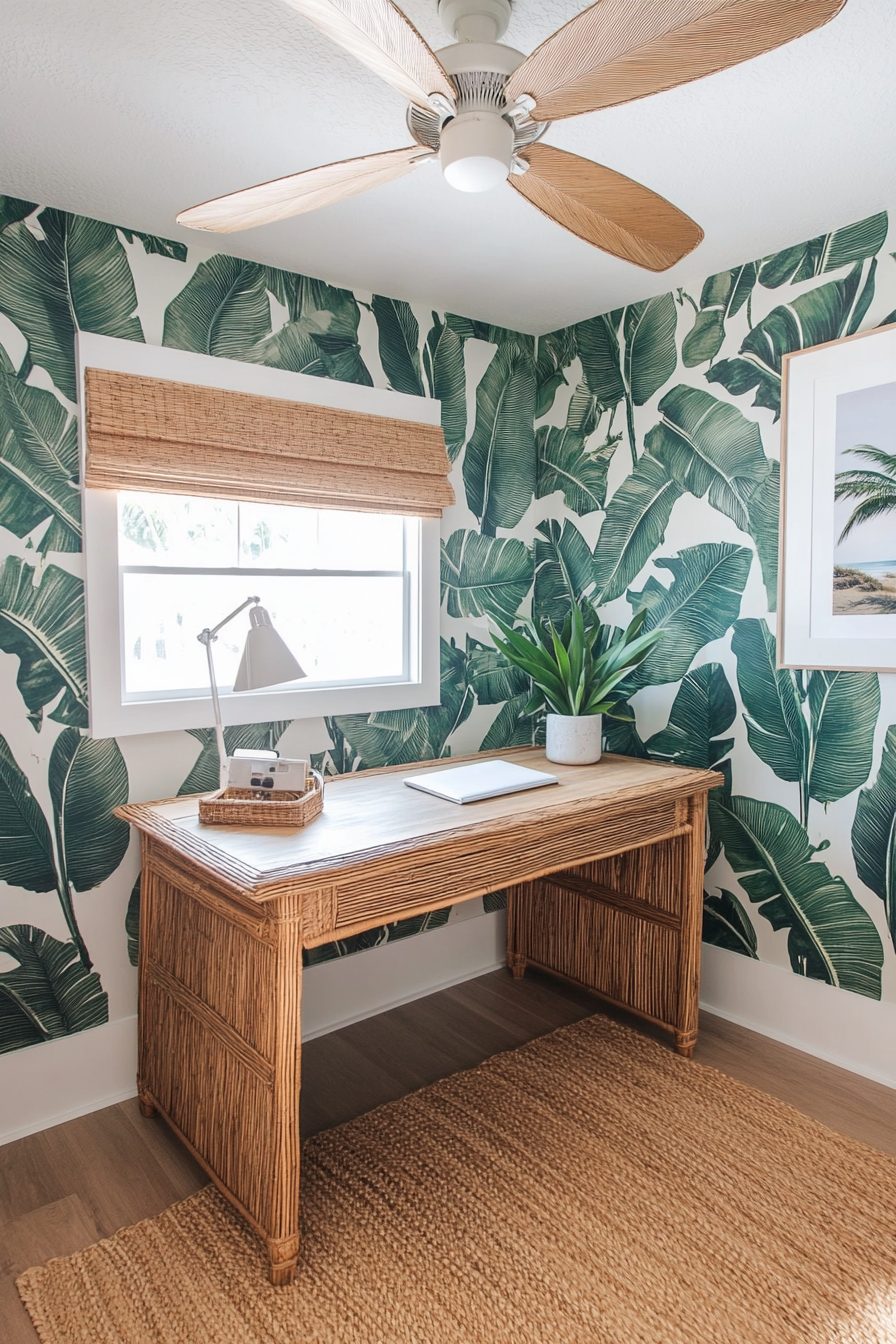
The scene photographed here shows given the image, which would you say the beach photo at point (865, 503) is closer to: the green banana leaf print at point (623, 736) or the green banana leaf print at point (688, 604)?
the green banana leaf print at point (688, 604)

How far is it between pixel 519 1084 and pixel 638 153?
7.90ft

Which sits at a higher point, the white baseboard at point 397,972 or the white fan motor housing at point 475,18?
the white fan motor housing at point 475,18

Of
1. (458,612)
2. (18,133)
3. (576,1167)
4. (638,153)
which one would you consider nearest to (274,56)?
(18,133)

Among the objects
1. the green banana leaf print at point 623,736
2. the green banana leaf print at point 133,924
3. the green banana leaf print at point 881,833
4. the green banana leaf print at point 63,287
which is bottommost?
the green banana leaf print at point 133,924

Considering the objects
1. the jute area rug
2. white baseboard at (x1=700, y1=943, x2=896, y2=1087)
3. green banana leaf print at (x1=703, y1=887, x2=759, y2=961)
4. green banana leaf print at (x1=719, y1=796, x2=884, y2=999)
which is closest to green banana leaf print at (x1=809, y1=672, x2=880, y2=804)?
green banana leaf print at (x1=719, y1=796, x2=884, y2=999)

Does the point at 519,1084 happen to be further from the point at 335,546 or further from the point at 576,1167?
the point at 335,546

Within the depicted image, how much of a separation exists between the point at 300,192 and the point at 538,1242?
2143 mm

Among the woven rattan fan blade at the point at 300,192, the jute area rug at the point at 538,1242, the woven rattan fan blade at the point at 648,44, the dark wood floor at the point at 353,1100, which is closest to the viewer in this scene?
the woven rattan fan blade at the point at 648,44

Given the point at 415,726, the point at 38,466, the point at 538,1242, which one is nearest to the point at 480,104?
the point at 38,466

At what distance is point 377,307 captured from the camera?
2.74 m

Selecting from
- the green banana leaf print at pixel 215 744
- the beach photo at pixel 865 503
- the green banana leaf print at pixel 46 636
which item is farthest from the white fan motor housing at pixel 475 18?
the green banana leaf print at pixel 215 744

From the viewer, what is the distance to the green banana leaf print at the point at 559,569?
316 cm

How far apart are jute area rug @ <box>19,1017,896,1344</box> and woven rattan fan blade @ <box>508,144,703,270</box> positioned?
205 cm

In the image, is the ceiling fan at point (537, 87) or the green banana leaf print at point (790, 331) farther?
the green banana leaf print at point (790, 331)
